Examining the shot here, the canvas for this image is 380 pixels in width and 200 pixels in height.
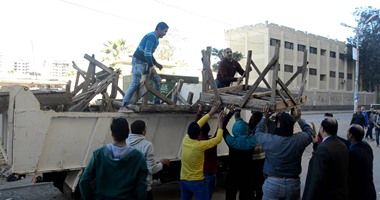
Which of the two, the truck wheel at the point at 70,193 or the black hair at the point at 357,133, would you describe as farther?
the truck wheel at the point at 70,193

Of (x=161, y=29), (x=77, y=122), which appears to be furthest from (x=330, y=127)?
(x=77, y=122)

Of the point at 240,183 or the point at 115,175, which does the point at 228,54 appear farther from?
the point at 115,175

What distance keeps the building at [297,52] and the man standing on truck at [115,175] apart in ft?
105

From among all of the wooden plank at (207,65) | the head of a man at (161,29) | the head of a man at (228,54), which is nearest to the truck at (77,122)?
the wooden plank at (207,65)

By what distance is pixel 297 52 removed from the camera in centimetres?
4116

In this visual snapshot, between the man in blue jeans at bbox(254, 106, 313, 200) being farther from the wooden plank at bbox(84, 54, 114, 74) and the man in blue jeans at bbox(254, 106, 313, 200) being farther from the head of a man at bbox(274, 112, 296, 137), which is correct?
the wooden plank at bbox(84, 54, 114, 74)

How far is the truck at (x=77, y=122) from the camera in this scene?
4680 millimetres

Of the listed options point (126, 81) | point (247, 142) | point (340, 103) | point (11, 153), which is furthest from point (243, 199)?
point (340, 103)

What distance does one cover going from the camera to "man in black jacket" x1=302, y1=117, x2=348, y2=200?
3268 millimetres

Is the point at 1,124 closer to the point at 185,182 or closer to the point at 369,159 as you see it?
the point at 185,182

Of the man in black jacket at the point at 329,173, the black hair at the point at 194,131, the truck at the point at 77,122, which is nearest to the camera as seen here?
the man in black jacket at the point at 329,173

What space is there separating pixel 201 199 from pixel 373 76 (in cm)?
4538

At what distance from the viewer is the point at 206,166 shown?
4.81 metres

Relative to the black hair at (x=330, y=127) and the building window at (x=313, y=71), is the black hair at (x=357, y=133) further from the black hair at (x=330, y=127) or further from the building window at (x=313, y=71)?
the building window at (x=313, y=71)
